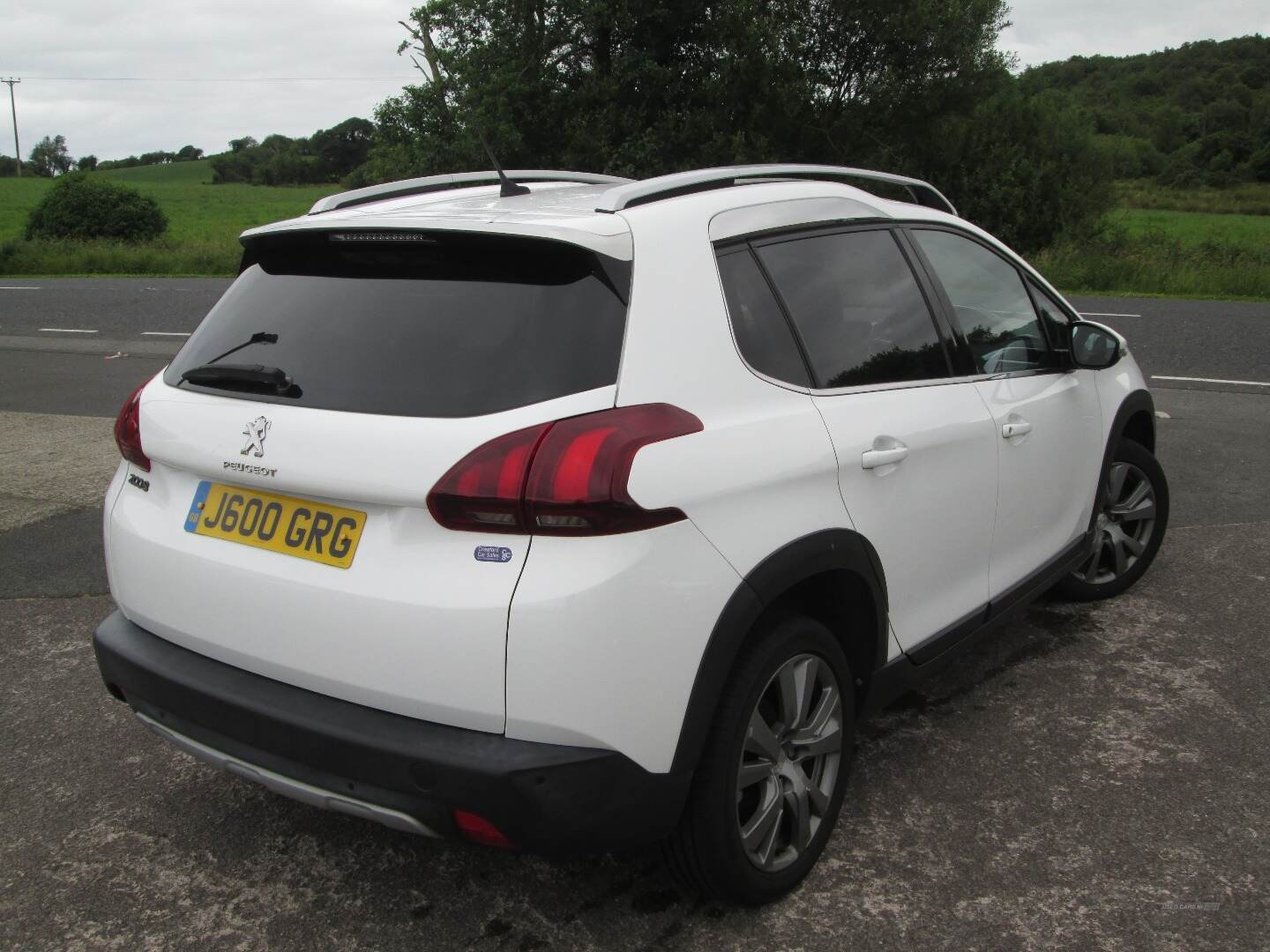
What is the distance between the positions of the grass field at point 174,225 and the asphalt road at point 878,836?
80.6 feet

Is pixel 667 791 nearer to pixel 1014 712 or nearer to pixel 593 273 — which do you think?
pixel 593 273

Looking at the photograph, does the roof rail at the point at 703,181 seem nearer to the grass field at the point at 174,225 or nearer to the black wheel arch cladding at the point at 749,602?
the black wheel arch cladding at the point at 749,602

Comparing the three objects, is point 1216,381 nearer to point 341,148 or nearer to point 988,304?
point 988,304

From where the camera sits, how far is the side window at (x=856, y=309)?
9.47 ft

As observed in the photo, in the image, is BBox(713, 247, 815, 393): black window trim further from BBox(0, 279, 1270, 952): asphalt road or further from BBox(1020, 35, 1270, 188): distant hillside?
BBox(1020, 35, 1270, 188): distant hillside

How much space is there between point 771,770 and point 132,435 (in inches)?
70.5

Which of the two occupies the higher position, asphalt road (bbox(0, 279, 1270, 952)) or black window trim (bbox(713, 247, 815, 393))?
black window trim (bbox(713, 247, 815, 393))

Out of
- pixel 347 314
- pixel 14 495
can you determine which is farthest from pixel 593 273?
pixel 14 495

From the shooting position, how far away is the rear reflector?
2.22 meters

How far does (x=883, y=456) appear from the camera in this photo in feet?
9.41

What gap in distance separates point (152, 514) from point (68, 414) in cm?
711

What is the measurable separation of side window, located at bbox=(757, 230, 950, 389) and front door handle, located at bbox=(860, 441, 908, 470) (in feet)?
0.62

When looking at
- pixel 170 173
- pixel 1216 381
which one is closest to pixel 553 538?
pixel 1216 381

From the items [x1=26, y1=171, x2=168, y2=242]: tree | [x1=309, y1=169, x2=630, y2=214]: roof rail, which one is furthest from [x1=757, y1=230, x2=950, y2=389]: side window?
[x1=26, y1=171, x2=168, y2=242]: tree
